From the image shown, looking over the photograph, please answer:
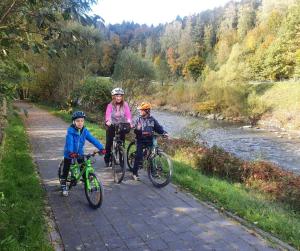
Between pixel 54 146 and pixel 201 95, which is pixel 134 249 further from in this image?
pixel 201 95

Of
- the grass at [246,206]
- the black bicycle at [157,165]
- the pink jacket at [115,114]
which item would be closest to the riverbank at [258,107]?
the grass at [246,206]

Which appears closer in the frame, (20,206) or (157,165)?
(20,206)

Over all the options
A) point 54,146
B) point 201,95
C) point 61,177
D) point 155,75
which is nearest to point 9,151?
point 54,146

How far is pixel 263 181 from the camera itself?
36.5 feet

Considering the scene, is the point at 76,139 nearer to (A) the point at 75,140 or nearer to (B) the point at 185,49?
(A) the point at 75,140

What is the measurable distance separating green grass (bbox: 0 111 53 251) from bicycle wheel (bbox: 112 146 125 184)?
1616mm

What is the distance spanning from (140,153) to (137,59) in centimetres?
2083

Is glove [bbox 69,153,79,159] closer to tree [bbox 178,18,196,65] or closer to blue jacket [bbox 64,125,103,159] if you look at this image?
blue jacket [bbox 64,125,103,159]

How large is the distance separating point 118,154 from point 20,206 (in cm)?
299

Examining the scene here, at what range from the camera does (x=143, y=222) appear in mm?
6055

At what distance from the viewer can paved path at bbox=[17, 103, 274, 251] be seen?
529 cm

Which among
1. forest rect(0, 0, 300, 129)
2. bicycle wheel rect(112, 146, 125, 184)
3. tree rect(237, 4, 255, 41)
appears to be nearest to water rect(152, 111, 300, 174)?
forest rect(0, 0, 300, 129)

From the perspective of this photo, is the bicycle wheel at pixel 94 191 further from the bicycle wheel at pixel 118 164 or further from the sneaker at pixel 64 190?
the bicycle wheel at pixel 118 164

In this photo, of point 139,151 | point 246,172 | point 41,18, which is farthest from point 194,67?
point 41,18
